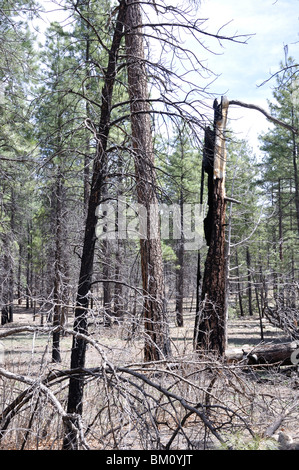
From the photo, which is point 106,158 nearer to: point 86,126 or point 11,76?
point 86,126

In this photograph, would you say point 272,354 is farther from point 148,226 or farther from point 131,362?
point 131,362

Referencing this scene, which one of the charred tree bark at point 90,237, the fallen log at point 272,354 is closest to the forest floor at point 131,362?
the charred tree bark at point 90,237

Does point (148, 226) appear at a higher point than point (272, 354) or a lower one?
higher

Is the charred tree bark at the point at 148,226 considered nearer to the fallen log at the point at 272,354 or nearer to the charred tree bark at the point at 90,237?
the charred tree bark at the point at 90,237

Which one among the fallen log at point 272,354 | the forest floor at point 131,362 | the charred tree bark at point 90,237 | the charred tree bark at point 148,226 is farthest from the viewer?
the fallen log at point 272,354

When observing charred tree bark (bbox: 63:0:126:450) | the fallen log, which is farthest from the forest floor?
the fallen log

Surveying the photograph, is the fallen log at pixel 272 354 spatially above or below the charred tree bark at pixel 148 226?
below

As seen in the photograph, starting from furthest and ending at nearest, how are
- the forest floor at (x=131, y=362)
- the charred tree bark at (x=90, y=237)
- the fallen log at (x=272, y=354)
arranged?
the fallen log at (x=272, y=354), the charred tree bark at (x=90, y=237), the forest floor at (x=131, y=362)

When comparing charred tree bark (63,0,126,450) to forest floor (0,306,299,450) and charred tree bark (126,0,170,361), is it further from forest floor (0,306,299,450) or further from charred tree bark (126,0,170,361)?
charred tree bark (126,0,170,361)

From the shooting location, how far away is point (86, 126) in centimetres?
438

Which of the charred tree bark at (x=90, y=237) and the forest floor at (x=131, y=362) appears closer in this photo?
the forest floor at (x=131, y=362)

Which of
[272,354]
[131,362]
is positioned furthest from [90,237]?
[272,354]
